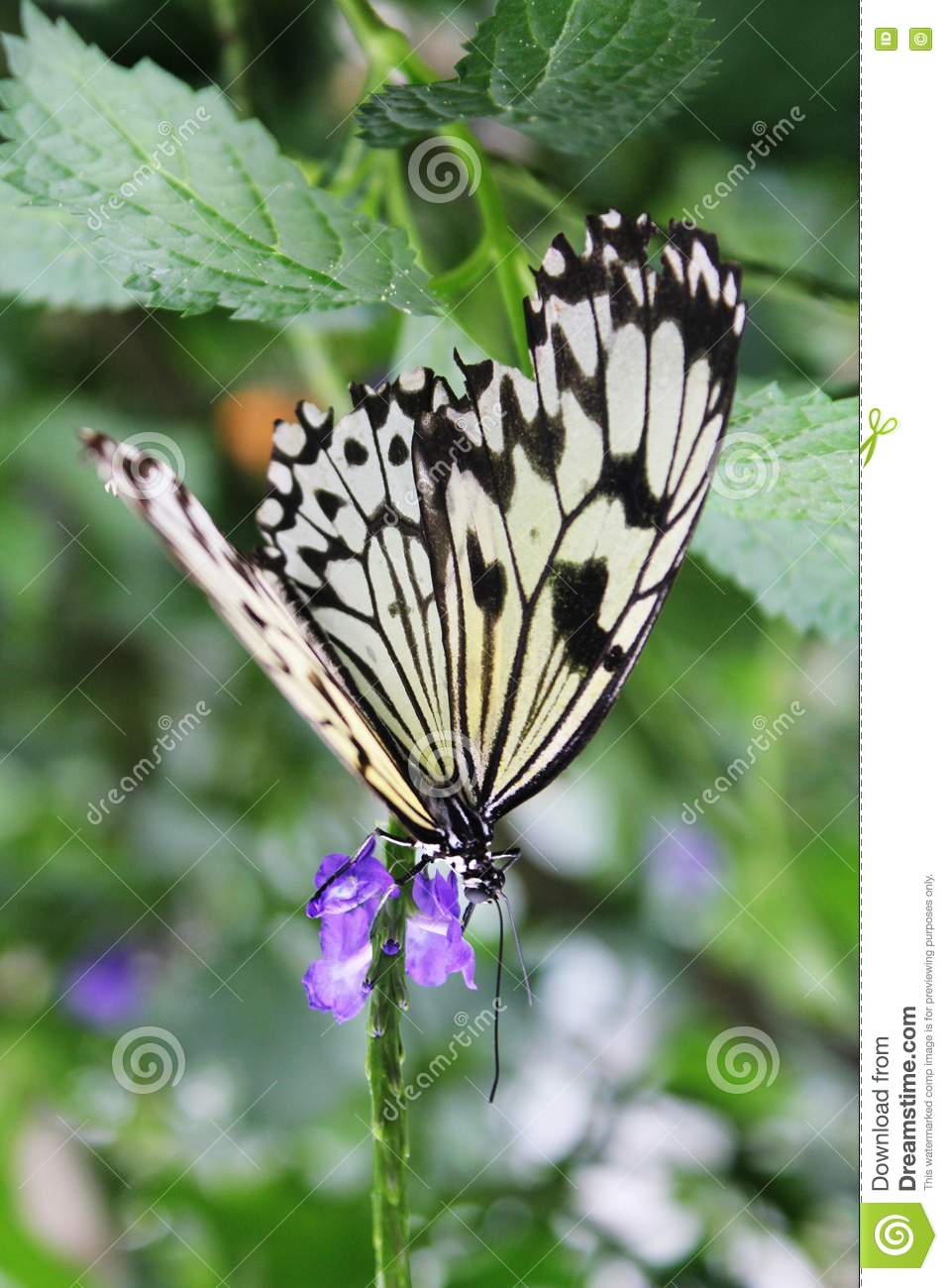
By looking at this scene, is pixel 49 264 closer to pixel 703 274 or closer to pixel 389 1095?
pixel 703 274

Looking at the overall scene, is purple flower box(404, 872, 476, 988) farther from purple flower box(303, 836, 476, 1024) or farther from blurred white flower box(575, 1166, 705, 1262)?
blurred white flower box(575, 1166, 705, 1262)

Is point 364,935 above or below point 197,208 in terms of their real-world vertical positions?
below

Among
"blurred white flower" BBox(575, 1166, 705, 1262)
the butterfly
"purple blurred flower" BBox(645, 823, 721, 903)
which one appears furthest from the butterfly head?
"purple blurred flower" BBox(645, 823, 721, 903)
